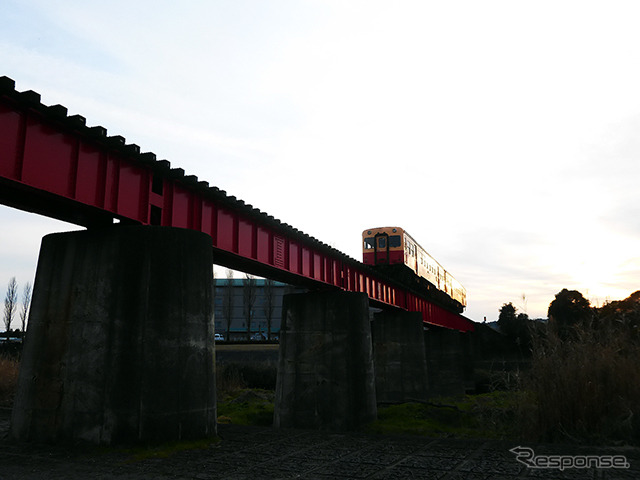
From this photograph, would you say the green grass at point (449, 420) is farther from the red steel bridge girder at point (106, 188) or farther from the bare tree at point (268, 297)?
the bare tree at point (268, 297)

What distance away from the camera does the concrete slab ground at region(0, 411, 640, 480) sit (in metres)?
7.02

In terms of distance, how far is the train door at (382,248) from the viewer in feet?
97.7

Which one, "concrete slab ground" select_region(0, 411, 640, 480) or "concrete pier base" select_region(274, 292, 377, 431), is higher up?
"concrete pier base" select_region(274, 292, 377, 431)

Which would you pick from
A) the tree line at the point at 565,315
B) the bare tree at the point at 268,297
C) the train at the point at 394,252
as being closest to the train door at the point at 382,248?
the train at the point at 394,252

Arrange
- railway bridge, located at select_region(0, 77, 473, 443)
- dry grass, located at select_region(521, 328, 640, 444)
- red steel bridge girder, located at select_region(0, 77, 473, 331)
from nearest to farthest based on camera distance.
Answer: red steel bridge girder, located at select_region(0, 77, 473, 331)
railway bridge, located at select_region(0, 77, 473, 443)
dry grass, located at select_region(521, 328, 640, 444)

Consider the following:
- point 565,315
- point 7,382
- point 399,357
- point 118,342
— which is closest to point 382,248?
point 399,357

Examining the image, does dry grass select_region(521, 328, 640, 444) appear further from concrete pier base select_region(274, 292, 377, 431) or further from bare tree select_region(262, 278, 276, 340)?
bare tree select_region(262, 278, 276, 340)

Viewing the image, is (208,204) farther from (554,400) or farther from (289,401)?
(554,400)

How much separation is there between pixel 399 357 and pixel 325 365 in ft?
38.7

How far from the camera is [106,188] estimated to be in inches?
351

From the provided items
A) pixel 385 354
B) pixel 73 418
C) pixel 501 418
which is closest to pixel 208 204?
pixel 73 418

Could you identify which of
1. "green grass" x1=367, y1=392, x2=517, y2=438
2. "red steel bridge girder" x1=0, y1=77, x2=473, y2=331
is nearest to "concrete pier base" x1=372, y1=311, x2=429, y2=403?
"green grass" x1=367, y1=392, x2=517, y2=438

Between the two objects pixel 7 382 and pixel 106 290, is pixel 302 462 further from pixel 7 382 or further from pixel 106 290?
pixel 7 382

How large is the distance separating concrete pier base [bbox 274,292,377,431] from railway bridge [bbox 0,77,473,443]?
259 inches
